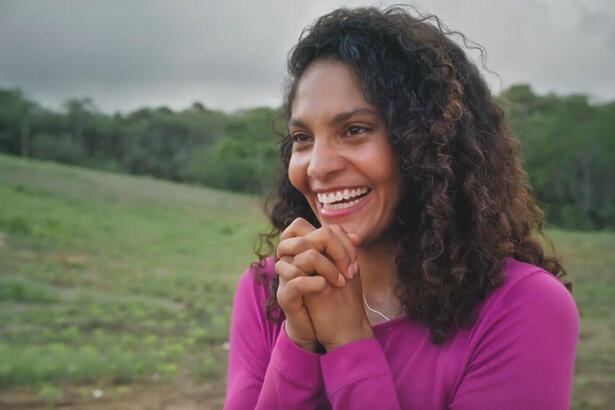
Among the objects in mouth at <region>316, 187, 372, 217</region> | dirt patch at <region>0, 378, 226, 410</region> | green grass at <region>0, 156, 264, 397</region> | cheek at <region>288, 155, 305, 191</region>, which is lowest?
dirt patch at <region>0, 378, 226, 410</region>

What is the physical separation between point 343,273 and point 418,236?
Result: 27 cm

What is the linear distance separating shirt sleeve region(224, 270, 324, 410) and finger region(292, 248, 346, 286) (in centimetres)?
18

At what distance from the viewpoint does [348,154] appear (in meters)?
1.61

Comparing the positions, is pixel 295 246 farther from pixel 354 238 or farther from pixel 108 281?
pixel 108 281

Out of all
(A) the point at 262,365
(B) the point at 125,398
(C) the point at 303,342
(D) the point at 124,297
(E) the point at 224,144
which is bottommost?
(B) the point at 125,398

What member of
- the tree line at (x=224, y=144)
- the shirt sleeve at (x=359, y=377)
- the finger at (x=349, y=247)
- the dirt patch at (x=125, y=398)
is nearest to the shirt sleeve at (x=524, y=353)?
the shirt sleeve at (x=359, y=377)

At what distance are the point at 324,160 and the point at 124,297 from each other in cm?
700

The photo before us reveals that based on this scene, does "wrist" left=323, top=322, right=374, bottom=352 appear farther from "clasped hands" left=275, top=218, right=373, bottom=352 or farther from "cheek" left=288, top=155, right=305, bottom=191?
"cheek" left=288, top=155, right=305, bottom=191

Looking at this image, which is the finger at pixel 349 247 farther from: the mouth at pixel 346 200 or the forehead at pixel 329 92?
the forehead at pixel 329 92

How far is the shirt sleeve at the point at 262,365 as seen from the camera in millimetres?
1500

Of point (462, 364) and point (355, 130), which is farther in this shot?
point (355, 130)

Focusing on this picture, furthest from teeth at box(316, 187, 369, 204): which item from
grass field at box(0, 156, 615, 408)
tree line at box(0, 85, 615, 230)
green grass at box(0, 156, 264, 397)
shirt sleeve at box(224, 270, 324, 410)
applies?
tree line at box(0, 85, 615, 230)

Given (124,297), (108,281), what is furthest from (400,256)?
(108,281)

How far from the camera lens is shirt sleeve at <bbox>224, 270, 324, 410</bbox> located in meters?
1.50
